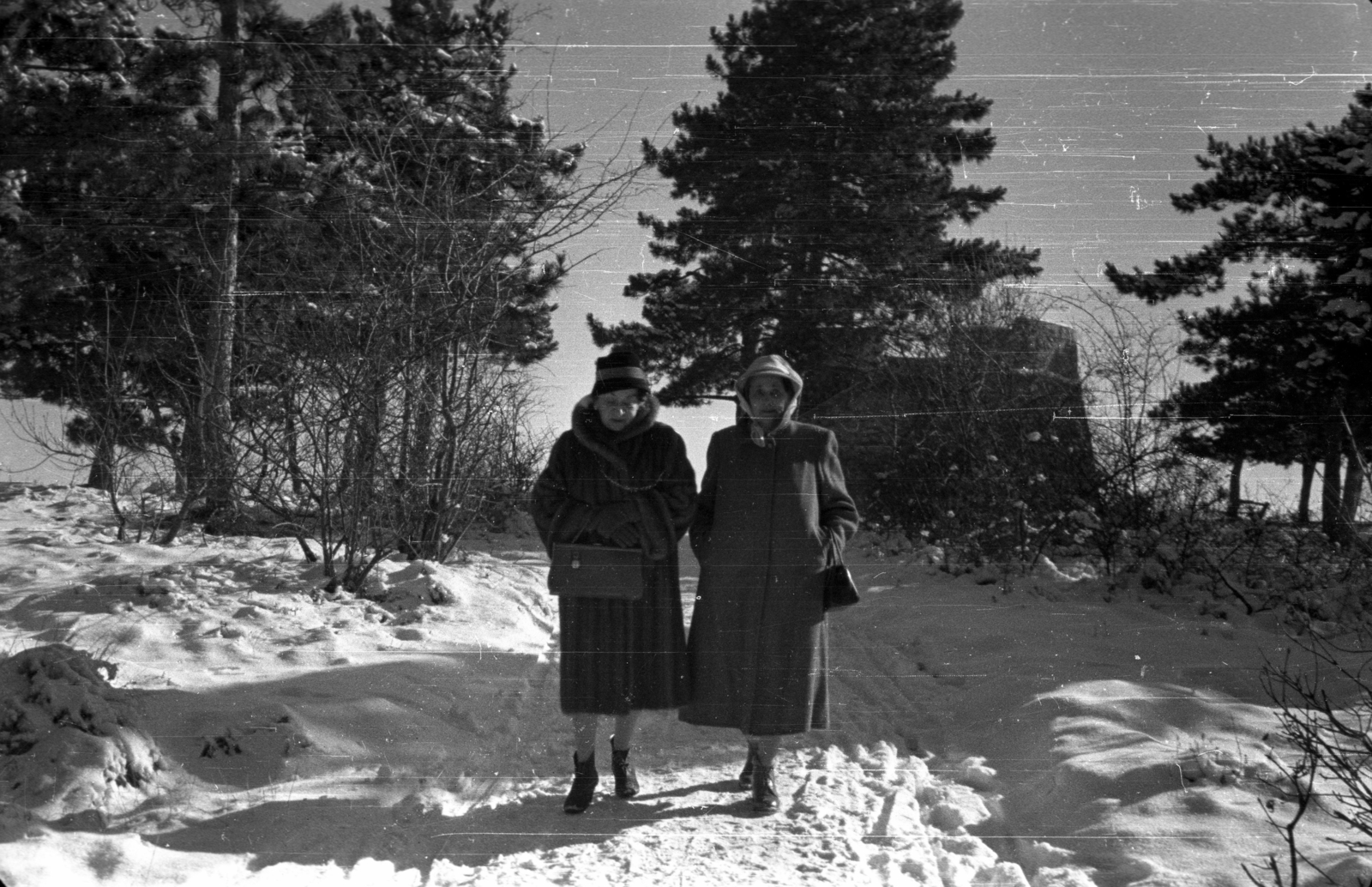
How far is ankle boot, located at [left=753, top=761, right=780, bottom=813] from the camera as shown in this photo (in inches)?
104

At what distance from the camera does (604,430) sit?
2637 millimetres

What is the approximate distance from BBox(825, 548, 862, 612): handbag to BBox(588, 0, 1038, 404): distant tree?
1.79 feet

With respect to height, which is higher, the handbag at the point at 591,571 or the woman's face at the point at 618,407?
the woman's face at the point at 618,407

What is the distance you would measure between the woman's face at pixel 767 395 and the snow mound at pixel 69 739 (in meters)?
1.79

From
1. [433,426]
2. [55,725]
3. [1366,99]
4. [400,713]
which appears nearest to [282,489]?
[433,426]

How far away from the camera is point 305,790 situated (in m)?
2.46

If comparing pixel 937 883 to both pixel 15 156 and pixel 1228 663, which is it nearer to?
pixel 1228 663

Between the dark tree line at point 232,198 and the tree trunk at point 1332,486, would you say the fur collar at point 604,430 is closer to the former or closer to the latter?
the dark tree line at point 232,198

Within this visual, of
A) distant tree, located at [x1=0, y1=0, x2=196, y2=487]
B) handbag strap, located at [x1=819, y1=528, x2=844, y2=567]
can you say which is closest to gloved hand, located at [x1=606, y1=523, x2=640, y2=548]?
handbag strap, located at [x1=819, y1=528, x2=844, y2=567]

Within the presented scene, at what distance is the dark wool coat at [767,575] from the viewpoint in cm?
271

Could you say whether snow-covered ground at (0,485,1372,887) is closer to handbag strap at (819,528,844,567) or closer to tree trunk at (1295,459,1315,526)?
handbag strap at (819,528,844,567)

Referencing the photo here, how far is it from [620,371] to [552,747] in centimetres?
137

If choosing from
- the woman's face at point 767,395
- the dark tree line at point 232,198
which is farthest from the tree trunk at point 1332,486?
the dark tree line at point 232,198

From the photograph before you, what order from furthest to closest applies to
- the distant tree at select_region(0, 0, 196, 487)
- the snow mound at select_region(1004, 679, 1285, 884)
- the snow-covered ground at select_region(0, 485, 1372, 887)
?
the distant tree at select_region(0, 0, 196, 487)
the snow-covered ground at select_region(0, 485, 1372, 887)
the snow mound at select_region(1004, 679, 1285, 884)
